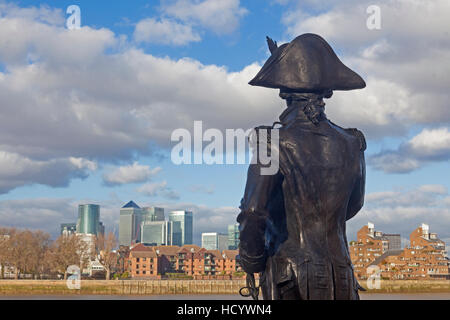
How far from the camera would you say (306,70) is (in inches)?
211

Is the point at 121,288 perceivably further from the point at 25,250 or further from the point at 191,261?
the point at 191,261

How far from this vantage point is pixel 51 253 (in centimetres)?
10238

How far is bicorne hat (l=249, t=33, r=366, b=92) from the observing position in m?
5.36

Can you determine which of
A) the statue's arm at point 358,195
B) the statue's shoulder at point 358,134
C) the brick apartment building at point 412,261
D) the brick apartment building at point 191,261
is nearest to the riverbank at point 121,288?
the brick apartment building at point 191,261

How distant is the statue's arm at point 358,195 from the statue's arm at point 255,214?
0.85 meters

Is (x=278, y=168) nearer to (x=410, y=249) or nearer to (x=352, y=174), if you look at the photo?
(x=352, y=174)

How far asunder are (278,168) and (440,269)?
128 metres

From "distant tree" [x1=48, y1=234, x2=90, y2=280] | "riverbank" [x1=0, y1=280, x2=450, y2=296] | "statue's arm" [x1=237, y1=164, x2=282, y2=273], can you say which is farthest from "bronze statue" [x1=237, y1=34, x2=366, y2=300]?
"distant tree" [x1=48, y1=234, x2=90, y2=280]

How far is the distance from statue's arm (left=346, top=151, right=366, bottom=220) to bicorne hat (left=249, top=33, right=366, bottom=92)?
741 millimetres

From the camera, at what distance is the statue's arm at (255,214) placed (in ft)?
16.1
